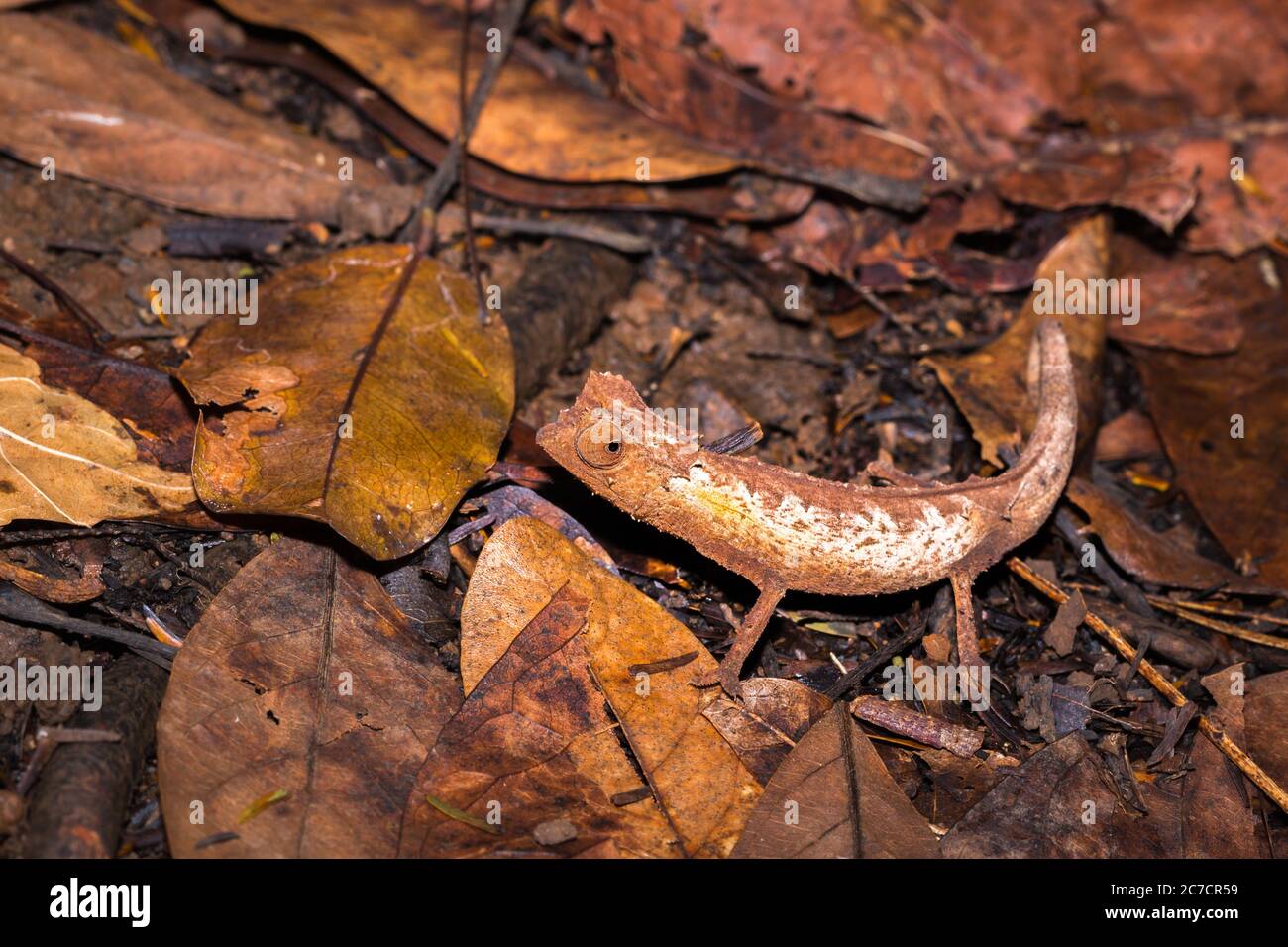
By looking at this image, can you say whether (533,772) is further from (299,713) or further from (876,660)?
(876,660)

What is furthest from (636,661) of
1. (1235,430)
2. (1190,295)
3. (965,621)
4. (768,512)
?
(1190,295)

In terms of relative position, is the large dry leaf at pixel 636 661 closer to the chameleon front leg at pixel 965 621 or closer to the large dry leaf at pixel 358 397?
the large dry leaf at pixel 358 397

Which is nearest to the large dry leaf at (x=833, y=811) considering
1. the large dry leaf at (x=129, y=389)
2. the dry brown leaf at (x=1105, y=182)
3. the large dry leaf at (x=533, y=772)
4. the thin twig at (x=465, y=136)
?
the large dry leaf at (x=533, y=772)

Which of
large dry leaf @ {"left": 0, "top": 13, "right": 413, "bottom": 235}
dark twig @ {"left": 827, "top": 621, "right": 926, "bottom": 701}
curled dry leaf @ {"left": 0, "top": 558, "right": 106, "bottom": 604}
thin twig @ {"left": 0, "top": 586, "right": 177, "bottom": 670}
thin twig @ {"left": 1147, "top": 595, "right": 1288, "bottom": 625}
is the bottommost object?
dark twig @ {"left": 827, "top": 621, "right": 926, "bottom": 701}

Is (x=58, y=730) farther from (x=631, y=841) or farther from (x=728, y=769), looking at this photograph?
(x=728, y=769)

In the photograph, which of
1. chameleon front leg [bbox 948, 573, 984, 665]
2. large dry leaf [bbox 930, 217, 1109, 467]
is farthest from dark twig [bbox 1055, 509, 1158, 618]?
chameleon front leg [bbox 948, 573, 984, 665]

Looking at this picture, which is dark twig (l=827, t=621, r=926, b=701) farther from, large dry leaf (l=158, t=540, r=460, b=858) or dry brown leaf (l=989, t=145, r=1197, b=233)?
dry brown leaf (l=989, t=145, r=1197, b=233)

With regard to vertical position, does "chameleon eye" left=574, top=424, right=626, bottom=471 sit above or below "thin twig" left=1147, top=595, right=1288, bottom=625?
above

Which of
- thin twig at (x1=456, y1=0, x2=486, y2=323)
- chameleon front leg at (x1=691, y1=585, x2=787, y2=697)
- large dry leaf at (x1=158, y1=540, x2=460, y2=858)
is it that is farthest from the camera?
thin twig at (x1=456, y1=0, x2=486, y2=323)
